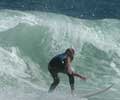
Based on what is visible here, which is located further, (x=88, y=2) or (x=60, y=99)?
(x=88, y=2)

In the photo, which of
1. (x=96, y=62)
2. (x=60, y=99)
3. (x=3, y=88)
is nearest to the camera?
(x=60, y=99)

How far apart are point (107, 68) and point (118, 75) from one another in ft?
2.79

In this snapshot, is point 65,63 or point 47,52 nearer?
point 65,63

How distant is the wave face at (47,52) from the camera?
58.9ft

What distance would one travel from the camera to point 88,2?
3619 centimetres

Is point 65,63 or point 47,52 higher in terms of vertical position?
point 65,63

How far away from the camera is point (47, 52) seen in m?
21.1

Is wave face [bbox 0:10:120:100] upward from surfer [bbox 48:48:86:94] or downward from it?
downward

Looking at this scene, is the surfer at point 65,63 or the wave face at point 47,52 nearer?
the surfer at point 65,63

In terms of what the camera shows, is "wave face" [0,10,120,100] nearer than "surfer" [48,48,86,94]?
No

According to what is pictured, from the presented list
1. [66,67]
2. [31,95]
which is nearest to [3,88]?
[31,95]

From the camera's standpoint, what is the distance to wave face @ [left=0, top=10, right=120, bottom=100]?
17938 millimetres

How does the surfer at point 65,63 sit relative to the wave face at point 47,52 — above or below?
above

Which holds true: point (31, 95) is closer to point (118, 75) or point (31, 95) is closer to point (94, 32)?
point (118, 75)
